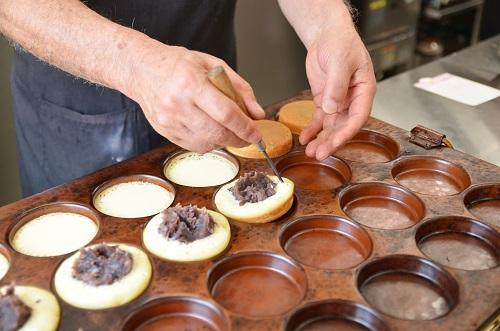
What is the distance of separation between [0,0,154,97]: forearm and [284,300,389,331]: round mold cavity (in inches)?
32.9

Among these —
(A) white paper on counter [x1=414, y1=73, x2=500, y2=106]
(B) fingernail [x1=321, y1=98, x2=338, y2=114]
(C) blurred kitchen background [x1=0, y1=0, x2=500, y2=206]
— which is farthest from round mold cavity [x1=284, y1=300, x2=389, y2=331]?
(C) blurred kitchen background [x1=0, y1=0, x2=500, y2=206]

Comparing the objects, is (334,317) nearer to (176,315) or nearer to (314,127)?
(176,315)

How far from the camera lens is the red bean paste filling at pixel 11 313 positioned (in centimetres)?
147

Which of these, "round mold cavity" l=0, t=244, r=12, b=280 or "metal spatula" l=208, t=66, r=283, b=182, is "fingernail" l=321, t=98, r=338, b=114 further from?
"round mold cavity" l=0, t=244, r=12, b=280

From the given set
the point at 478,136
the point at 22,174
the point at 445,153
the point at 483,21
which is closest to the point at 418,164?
the point at 445,153

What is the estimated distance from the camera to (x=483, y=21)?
5.25 meters

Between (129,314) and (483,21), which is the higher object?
(129,314)

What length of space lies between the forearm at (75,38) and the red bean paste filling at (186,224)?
0.41 metres

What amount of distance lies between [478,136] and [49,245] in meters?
1.95

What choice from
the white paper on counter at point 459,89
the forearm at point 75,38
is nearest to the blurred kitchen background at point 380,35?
the white paper on counter at point 459,89

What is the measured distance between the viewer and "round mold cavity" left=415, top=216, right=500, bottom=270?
1.87 metres

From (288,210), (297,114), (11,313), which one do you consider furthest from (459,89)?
(11,313)

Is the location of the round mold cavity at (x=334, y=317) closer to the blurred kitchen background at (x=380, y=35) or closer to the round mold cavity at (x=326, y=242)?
the round mold cavity at (x=326, y=242)

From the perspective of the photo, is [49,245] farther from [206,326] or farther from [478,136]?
[478,136]
